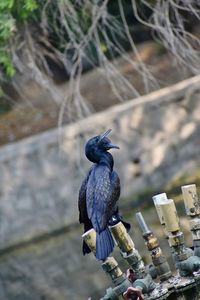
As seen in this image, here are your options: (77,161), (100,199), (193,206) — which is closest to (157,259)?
(193,206)

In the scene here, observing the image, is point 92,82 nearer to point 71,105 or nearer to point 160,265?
point 71,105

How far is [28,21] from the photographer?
7629mm

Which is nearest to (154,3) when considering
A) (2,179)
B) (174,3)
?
(174,3)

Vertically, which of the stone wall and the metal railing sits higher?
the metal railing

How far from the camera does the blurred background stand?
24.0ft

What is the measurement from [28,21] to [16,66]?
43cm

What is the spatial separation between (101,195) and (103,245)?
0.61ft

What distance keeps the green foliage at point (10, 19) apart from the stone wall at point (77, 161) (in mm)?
1609

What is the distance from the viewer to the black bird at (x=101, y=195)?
3033 millimetres

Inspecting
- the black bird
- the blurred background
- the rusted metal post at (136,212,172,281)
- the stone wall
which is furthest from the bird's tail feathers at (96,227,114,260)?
the stone wall

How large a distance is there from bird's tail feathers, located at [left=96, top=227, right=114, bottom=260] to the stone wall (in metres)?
5.87

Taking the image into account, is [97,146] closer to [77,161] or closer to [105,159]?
[105,159]

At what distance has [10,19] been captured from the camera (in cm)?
695

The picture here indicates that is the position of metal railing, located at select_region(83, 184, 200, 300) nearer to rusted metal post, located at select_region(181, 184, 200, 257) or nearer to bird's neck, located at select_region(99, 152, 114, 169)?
rusted metal post, located at select_region(181, 184, 200, 257)
